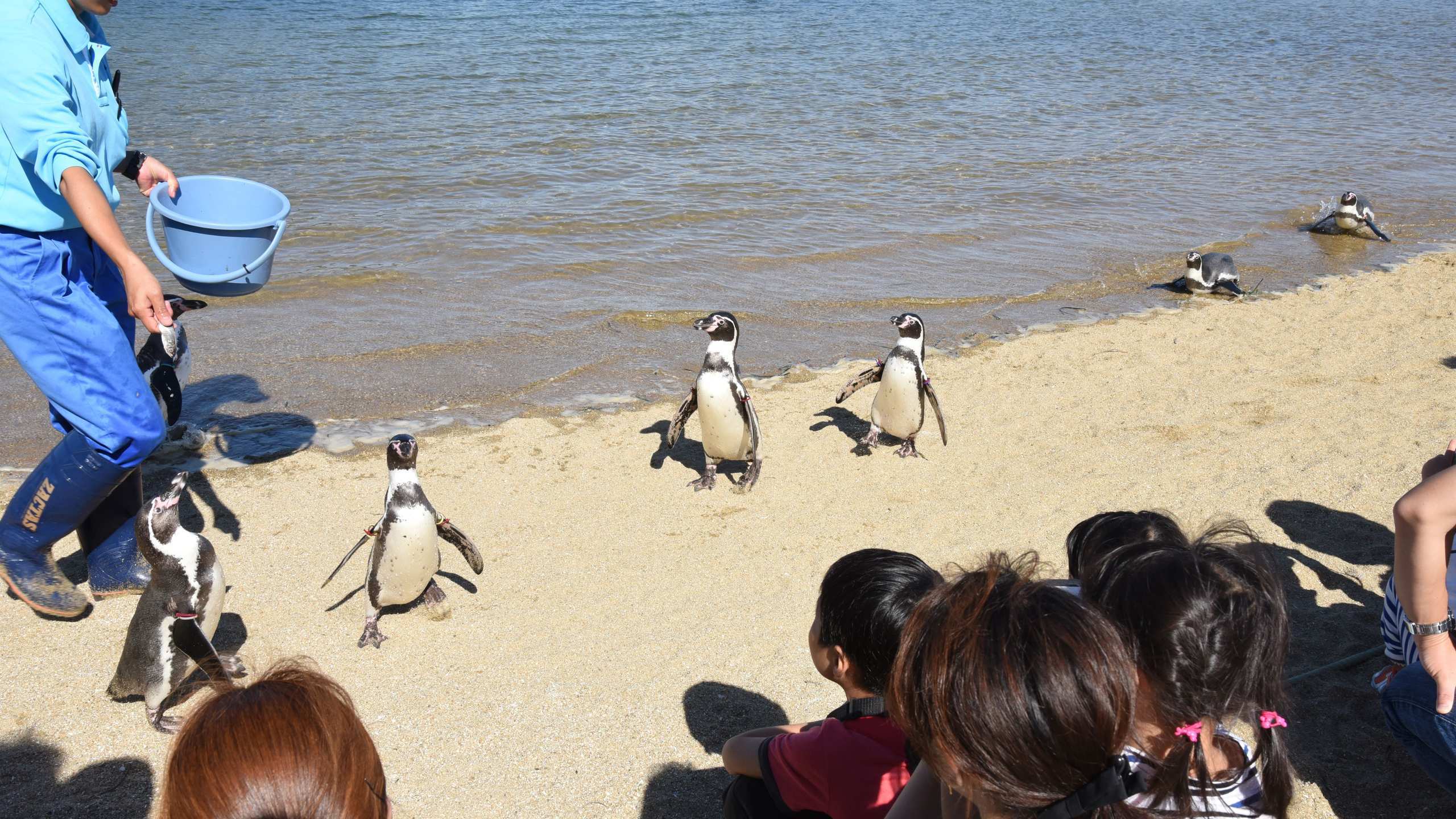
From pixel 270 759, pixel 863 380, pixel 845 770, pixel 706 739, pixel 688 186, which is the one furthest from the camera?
pixel 688 186

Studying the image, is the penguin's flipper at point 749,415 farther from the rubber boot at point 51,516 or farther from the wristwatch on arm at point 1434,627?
the wristwatch on arm at point 1434,627

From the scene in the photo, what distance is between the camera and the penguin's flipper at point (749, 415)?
5121 mm

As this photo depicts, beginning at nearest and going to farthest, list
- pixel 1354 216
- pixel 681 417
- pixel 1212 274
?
pixel 681 417 → pixel 1212 274 → pixel 1354 216

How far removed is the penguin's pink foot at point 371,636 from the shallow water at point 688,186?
6.98 ft

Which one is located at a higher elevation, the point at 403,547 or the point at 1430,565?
the point at 1430,565

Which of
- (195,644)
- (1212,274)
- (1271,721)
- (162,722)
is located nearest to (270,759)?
(1271,721)

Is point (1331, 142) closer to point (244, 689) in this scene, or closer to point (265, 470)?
point (265, 470)

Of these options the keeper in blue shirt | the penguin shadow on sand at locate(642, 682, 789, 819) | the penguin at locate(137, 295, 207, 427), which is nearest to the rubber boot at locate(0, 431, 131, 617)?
the keeper in blue shirt

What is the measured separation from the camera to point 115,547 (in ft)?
13.0

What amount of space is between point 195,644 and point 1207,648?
9.34 ft

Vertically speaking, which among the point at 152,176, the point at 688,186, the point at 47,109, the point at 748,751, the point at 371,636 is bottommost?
the point at 688,186

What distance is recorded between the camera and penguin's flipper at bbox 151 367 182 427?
5.35 metres

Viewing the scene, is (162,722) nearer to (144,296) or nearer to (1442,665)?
(144,296)

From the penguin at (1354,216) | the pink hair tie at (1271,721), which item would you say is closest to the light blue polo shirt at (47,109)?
the pink hair tie at (1271,721)
